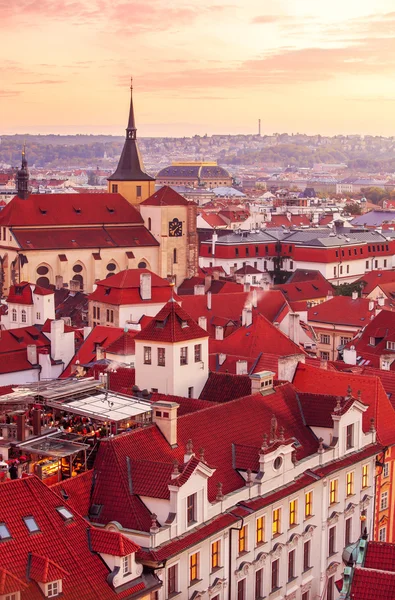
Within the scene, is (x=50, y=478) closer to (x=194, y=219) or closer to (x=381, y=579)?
(x=381, y=579)

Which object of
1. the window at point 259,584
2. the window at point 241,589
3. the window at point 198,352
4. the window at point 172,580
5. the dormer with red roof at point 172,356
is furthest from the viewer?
the window at point 198,352

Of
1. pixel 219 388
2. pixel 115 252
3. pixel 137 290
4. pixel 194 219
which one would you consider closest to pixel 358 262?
pixel 194 219

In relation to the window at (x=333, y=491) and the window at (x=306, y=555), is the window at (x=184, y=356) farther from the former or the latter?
the window at (x=306, y=555)

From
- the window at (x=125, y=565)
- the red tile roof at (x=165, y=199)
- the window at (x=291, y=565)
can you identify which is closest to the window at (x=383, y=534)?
the window at (x=291, y=565)

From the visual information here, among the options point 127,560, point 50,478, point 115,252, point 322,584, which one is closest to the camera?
point 127,560

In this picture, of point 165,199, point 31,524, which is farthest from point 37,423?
point 165,199

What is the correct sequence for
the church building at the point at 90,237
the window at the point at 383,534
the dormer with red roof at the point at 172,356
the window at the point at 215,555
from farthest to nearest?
the church building at the point at 90,237 < the dormer with red roof at the point at 172,356 < the window at the point at 383,534 < the window at the point at 215,555

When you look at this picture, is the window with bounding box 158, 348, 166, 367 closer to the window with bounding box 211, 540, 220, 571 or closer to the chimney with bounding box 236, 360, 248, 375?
the chimney with bounding box 236, 360, 248, 375
